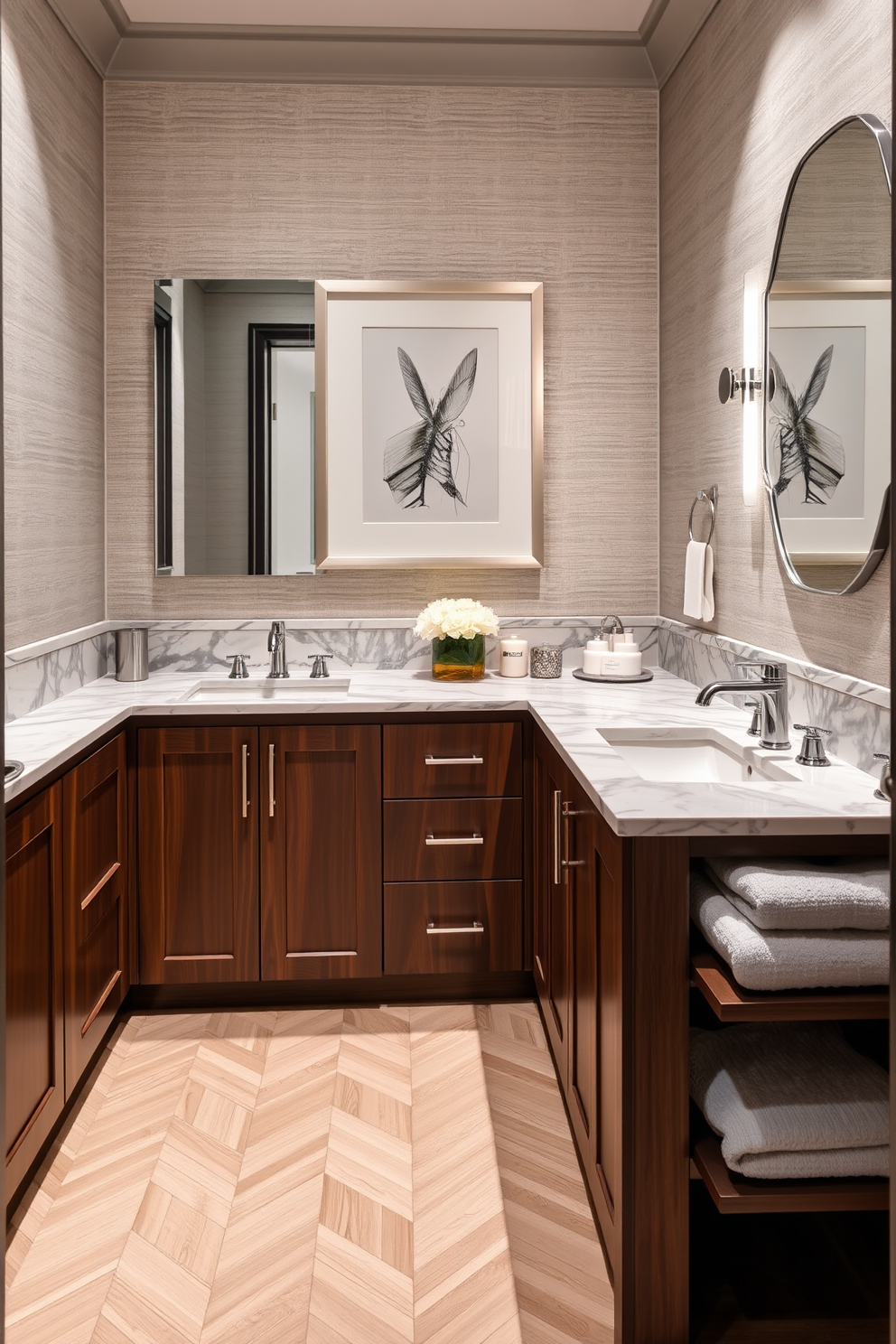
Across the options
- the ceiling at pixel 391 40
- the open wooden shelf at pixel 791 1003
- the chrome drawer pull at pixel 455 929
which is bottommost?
the chrome drawer pull at pixel 455 929

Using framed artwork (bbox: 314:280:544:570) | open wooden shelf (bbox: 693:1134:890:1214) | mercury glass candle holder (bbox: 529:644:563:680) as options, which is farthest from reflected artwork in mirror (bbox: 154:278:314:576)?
open wooden shelf (bbox: 693:1134:890:1214)

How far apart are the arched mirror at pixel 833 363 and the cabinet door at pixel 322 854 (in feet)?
3.82

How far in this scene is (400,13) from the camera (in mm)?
2879

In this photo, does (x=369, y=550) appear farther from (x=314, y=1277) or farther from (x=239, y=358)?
(x=314, y=1277)

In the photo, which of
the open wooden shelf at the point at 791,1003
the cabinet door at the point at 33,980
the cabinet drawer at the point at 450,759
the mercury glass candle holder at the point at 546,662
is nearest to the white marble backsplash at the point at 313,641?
the mercury glass candle holder at the point at 546,662

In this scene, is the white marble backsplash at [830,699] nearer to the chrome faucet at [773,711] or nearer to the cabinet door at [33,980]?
the chrome faucet at [773,711]

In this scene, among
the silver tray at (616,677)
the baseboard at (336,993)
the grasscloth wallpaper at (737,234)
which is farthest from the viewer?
the silver tray at (616,677)

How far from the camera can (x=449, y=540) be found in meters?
3.19

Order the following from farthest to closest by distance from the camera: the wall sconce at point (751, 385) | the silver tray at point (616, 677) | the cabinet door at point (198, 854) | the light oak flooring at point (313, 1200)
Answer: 1. the silver tray at point (616, 677)
2. the cabinet door at point (198, 854)
3. the wall sconce at point (751, 385)
4. the light oak flooring at point (313, 1200)

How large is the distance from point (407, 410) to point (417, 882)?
139 centimetres

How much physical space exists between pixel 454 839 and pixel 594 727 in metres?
0.66

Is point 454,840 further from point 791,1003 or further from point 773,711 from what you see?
point 791,1003

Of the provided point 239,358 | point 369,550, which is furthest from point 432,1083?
point 239,358

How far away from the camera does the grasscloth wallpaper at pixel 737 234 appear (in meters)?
1.86
